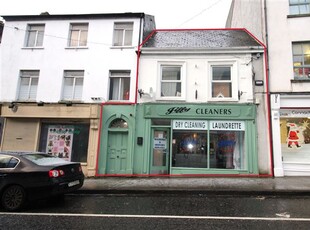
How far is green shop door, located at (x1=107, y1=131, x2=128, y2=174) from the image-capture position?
11328 millimetres

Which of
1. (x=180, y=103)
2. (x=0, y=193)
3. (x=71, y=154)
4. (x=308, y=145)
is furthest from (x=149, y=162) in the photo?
(x=308, y=145)

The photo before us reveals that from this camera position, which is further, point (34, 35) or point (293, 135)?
point (34, 35)

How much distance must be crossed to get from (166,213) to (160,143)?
594cm

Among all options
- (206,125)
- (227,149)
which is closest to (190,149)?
(206,125)

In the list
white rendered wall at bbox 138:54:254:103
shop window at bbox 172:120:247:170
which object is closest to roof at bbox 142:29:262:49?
white rendered wall at bbox 138:54:254:103

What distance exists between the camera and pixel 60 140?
1206cm

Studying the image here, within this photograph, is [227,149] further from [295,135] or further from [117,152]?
[117,152]

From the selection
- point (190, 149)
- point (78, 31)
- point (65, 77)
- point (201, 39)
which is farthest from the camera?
point (201, 39)

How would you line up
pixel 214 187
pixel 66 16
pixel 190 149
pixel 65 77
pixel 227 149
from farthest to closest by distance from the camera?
pixel 66 16
pixel 65 77
pixel 190 149
pixel 227 149
pixel 214 187

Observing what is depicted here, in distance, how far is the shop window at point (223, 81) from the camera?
37.8 feet

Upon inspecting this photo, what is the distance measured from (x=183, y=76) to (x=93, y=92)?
4795 millimetres

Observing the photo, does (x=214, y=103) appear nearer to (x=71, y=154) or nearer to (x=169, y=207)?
(x=169, y=207)

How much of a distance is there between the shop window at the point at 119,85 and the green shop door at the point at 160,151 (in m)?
2.61

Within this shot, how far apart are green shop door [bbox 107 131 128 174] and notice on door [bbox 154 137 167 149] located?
4.96ft
